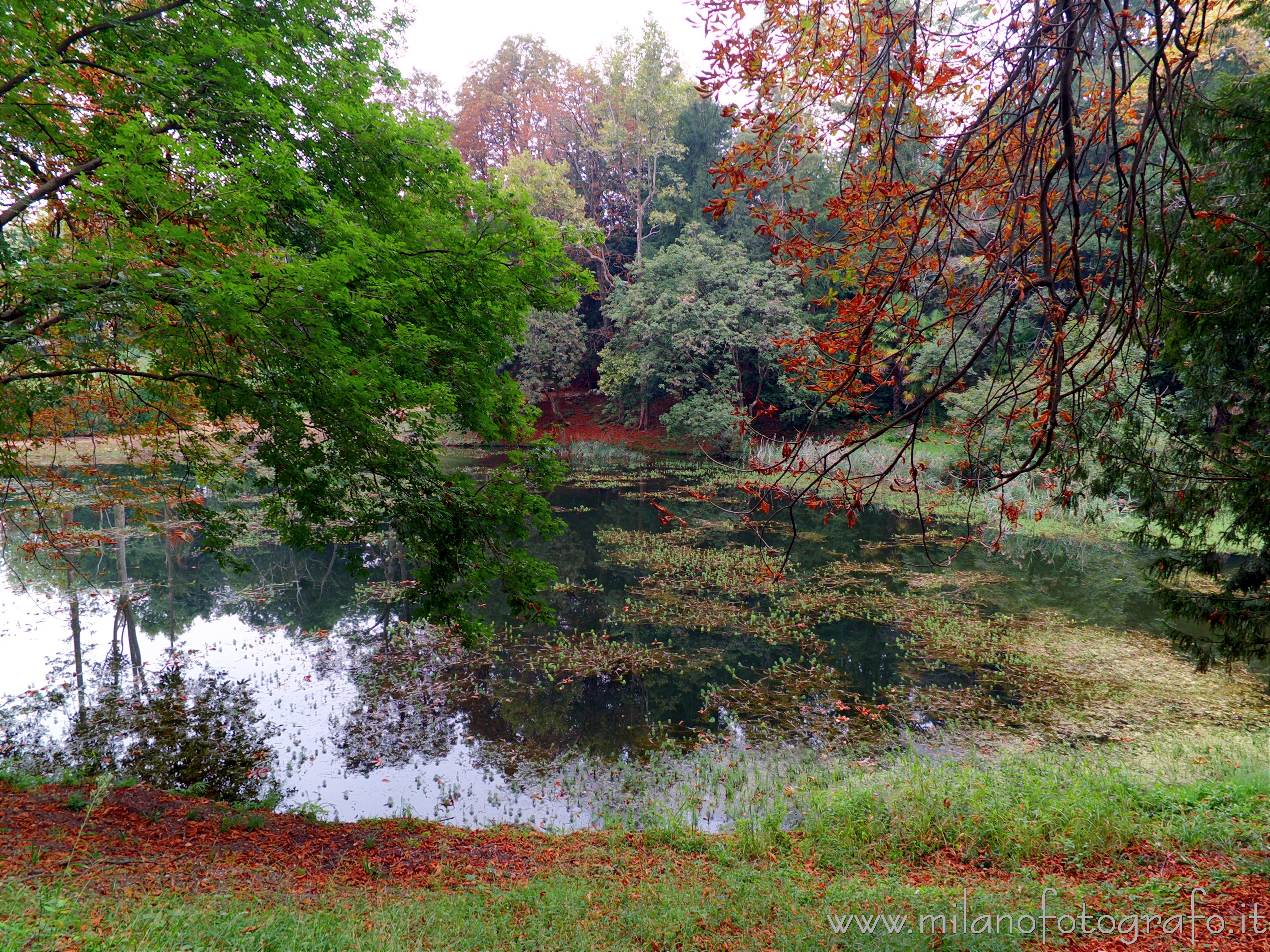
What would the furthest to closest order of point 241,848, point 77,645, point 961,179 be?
point 77,645, point 241,848, point 961,179

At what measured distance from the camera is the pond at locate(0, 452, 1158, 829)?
23.6 ft

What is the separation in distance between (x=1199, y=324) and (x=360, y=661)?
1034cm

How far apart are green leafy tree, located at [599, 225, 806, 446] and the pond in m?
13.1

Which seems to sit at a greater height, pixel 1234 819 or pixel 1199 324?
pixel 1199 324

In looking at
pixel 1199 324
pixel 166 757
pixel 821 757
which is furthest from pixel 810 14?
pixel 166 757

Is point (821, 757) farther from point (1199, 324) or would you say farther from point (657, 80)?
point (657, 80)

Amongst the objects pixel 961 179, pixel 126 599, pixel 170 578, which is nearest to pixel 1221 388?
pixel 961 179

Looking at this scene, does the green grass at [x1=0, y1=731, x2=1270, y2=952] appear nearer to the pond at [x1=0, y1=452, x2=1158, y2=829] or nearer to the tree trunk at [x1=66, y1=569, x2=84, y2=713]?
the pond at [x1=0, y1=452, x2=1158, y2=829]

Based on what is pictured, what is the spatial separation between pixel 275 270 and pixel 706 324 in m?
24.1

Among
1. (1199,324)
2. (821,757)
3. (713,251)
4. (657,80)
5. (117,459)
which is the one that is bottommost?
(821,757)

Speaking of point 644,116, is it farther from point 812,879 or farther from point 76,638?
point 812,879

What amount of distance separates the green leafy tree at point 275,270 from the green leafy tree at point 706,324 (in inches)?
832

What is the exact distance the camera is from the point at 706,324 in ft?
89.2

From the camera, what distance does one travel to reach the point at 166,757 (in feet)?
23.4
